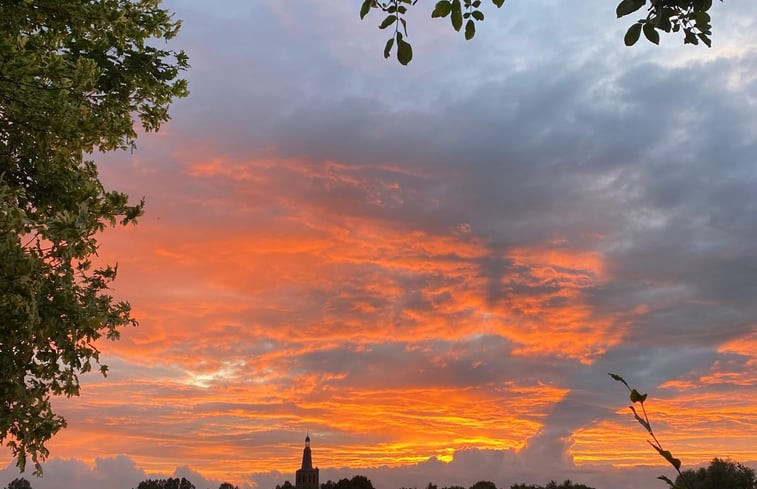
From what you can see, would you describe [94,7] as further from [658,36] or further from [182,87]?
[658,36]

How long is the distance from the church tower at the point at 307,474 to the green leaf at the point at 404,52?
541 ft

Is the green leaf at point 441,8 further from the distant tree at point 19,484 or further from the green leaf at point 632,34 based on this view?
the distant tree at point 19,484

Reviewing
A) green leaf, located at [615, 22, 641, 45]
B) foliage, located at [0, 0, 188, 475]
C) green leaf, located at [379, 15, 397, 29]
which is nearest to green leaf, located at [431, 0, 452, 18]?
green leaf, located at [379, 15, 397, 29]

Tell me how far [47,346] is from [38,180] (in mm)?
4339

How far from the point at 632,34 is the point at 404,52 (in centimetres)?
172

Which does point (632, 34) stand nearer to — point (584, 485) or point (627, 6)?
point (627, 6)

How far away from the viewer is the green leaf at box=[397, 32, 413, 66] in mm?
5179

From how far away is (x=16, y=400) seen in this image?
54.6 feet

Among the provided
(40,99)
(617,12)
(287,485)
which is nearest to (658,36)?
(617,12)

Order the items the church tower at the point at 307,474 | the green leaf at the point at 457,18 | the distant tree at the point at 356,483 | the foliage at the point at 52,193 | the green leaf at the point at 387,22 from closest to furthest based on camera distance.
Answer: the green leaf at the point at 387,22, the green leaf at the point at 457,18, the foliage at the point at 52,193, the distant tree at the point at 356,483, the church tower at the point at 307,474

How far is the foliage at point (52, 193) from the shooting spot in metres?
15.4

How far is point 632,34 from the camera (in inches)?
203

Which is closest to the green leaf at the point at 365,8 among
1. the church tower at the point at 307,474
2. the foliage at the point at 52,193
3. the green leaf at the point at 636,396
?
the green leaf at the point at 636,396

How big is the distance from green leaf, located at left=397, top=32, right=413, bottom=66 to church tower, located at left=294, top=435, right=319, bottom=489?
541 ft
